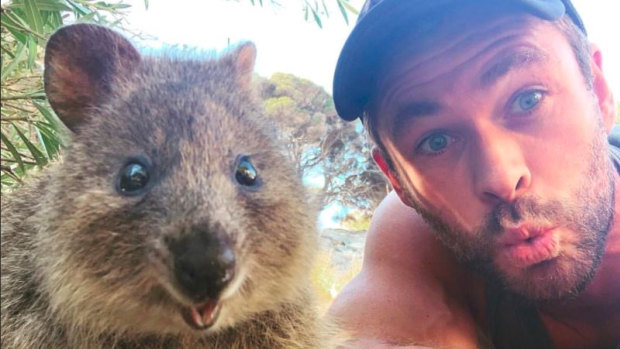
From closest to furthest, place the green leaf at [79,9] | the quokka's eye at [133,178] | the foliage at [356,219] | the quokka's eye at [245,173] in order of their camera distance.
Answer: the quokka's eye at [133,178]
the quokka's eye at [245,173]
the green leaf at [79,9]
the foliage at [356,219]

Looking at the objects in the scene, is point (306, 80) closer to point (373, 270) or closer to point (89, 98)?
point (373, 270)

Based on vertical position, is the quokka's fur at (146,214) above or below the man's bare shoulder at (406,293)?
above

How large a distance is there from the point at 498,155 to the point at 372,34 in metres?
0.92

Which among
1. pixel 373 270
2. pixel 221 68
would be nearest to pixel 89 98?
pixel 221 68

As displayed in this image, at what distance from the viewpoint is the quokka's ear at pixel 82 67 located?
1935 millimetres

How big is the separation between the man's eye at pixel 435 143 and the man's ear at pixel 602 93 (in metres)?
0.86

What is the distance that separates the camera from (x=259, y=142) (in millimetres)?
2049

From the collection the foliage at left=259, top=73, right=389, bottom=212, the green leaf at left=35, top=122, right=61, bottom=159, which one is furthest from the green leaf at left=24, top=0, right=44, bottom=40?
the foliage at left=259, top=73, right=389, bottom=212

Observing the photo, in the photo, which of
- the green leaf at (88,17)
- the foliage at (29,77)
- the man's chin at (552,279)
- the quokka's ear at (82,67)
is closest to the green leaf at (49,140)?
the foliage at (29,77)

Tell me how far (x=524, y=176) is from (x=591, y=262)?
68cm

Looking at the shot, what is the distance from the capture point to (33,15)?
2.01 meters

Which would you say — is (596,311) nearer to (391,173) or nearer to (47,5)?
(391,173)

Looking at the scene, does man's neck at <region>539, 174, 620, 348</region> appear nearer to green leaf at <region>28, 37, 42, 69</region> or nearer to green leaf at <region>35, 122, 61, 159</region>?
green leaf at <region>35, 122, 61, 159</region>

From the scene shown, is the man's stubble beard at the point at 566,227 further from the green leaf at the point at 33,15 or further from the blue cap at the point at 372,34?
the green leaf at the point at 33,15
